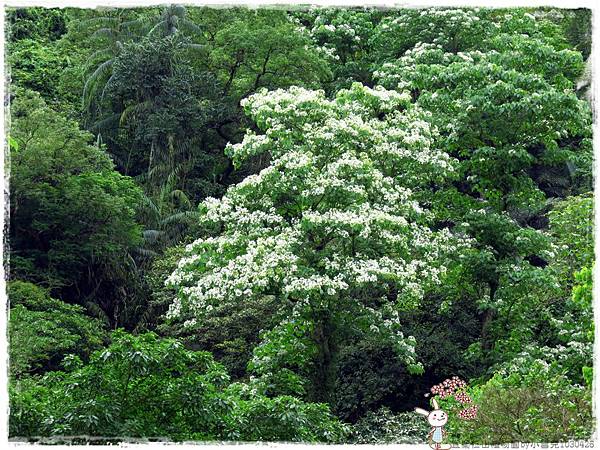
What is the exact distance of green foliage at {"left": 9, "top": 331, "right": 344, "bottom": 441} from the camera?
849 cm

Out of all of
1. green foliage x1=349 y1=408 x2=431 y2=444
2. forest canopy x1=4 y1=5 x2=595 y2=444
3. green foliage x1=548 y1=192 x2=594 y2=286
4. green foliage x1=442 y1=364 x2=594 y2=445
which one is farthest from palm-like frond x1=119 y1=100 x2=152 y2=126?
green foliage x1=442 y1=364 x2=594 y2=445

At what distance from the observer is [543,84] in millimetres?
13625

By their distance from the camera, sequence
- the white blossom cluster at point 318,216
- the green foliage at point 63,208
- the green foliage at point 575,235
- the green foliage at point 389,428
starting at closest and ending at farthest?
the white blossom cluster at point 318,216
the green foliage at point 389,428
the green foliage at point 575,235
the green foliage at point 63,208

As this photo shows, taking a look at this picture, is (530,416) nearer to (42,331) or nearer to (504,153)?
(504,153)

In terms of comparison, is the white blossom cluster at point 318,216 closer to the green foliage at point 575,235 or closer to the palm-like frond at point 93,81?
the green foliage at point 575,235

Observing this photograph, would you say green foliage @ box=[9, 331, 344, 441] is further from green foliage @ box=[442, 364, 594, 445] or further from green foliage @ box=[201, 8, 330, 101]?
green foliage @ box=[201, 8, 330, 101]

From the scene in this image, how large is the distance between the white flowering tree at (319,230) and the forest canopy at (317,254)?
3cm

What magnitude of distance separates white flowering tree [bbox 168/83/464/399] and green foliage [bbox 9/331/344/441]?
2.60m

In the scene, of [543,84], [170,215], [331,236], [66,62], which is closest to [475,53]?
[543,84]

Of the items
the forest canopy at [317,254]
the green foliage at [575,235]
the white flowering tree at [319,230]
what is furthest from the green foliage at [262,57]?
the green foliage at [575,235]

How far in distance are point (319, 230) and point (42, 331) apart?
406 centimetres

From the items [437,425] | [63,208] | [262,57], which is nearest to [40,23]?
[262,57]

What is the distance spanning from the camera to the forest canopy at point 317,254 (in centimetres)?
886

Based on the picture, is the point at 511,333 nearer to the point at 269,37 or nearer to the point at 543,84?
the point at 543,84
